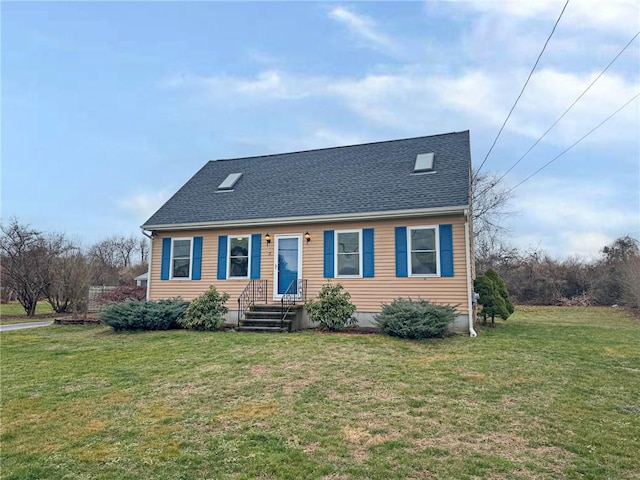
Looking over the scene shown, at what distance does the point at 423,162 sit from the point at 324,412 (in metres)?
9.60

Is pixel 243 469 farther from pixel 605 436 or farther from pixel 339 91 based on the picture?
pixel 339 91

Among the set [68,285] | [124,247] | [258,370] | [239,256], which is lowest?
[258,370]

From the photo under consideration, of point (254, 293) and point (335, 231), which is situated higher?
point (335, 231)

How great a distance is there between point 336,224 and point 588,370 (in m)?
6.83

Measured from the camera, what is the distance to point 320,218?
11289mm

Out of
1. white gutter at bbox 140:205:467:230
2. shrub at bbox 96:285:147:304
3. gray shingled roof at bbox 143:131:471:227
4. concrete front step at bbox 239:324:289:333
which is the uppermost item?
gray shingled roof at bbox 143:131:471:227

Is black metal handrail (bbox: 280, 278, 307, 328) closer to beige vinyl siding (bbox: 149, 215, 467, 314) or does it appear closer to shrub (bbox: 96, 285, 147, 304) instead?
beige vinyl siding (bbox: 149, 215, 467, 314)

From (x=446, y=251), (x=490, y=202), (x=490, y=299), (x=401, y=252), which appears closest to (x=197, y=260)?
(x=401, y=252)

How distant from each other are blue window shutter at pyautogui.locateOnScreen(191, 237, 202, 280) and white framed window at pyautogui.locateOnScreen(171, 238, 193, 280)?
0.17 m

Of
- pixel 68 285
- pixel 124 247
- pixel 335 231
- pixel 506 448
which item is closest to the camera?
pixel 506 448

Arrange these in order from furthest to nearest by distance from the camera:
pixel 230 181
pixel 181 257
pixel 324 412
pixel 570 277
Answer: pixel 570 277, pixel 230 181, pixel 181 257, pixel 324 412

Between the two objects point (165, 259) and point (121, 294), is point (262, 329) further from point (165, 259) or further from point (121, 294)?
point (121, 294)

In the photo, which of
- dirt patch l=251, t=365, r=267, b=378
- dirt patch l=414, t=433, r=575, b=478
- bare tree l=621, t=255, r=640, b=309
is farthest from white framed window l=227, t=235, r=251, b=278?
bare tree l=621, t=255, r=640, b=309

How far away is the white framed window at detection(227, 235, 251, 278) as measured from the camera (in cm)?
1223
